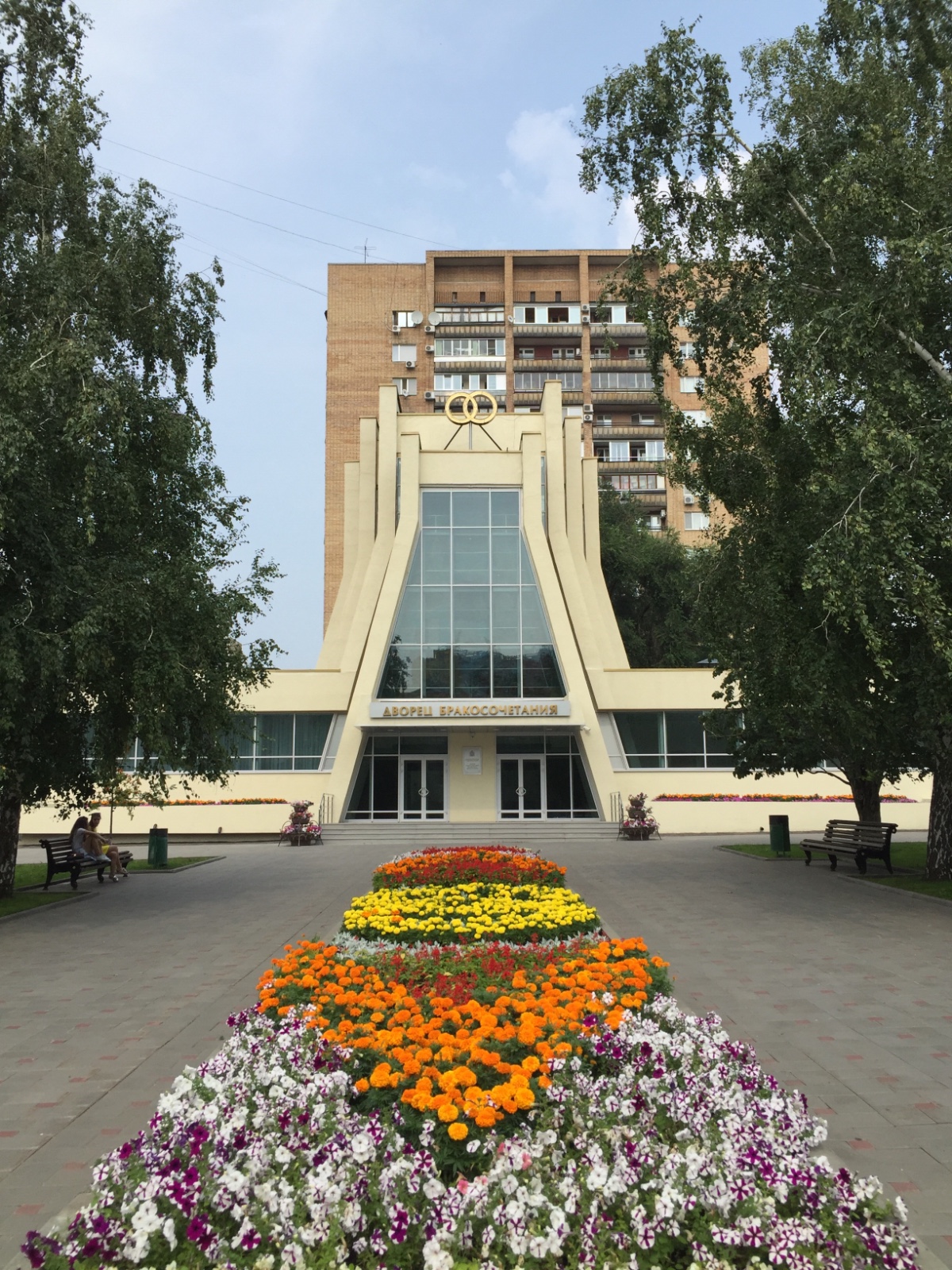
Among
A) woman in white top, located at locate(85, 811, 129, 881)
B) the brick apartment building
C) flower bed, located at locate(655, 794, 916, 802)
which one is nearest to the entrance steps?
flower bed, located at locate(655, 794, 916, 802)

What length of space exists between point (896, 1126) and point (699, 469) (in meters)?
12.1

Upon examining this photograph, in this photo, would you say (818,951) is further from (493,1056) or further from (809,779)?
(809,779)

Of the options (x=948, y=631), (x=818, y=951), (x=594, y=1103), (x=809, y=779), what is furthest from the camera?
(x=809, y=779)

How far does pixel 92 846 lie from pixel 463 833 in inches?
513

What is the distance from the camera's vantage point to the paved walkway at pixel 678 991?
197 inches

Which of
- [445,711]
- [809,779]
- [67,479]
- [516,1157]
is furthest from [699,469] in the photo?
[809,779]

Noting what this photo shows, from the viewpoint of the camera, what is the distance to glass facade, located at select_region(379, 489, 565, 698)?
3262 cm

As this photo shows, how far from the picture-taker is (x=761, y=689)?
14.6 metres

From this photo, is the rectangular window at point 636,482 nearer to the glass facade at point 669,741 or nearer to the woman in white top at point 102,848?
the glass facade at point 669,741

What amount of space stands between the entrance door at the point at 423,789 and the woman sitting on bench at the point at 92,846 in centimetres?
1504

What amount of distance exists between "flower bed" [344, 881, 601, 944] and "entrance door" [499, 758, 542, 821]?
21446 mm

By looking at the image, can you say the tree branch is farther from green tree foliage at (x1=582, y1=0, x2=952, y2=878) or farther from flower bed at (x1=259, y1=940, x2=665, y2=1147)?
flower bed at (x1=259, y1=940, x2=665, y2=1147)

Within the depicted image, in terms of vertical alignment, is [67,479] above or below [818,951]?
above

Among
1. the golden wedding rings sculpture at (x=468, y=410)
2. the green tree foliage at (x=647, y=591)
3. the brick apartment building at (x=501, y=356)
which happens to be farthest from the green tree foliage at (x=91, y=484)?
the brick apartment building at (x=501, y=356)
